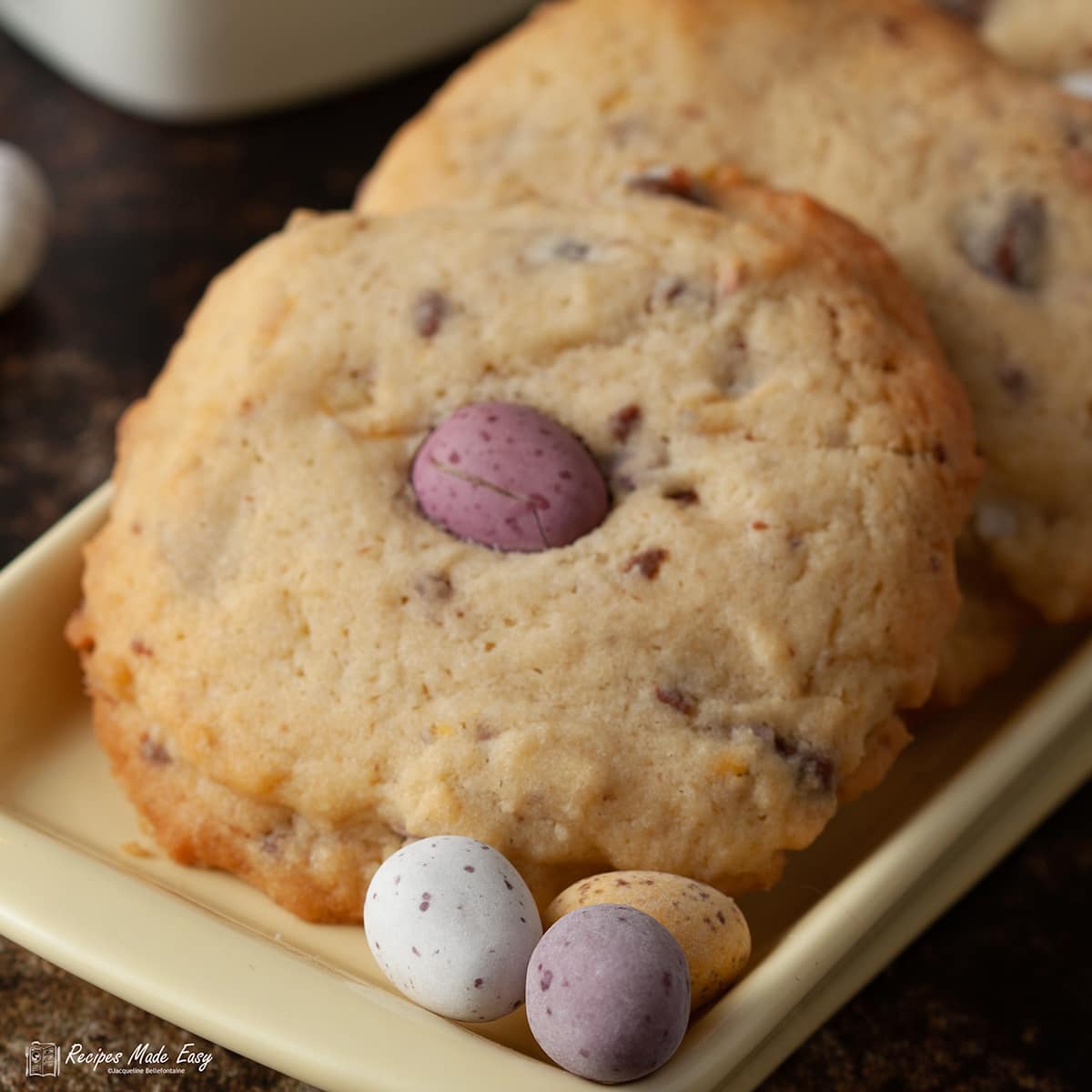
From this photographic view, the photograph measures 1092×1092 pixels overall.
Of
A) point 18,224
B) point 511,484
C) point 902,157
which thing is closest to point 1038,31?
point 902,157

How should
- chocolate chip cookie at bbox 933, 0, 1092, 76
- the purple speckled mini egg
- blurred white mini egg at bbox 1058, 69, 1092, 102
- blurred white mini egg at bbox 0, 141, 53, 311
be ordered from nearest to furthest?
the purple speckled mini egg → blurred white mini egg at bbox 1058, 69, 1092, 102 → chocolate chip cookie at bbox 933, 0, 1092, 76 → blurred white mini egg at bbox 0, 141, 53, 311

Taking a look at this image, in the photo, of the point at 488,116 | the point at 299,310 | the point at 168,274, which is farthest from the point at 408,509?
the point at 168,274

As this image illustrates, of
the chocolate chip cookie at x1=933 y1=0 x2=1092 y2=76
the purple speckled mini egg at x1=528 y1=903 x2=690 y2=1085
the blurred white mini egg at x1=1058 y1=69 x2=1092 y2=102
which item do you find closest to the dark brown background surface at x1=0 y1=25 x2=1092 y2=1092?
the purple speckled mini egg at x1=528 y1=903 x2=690 y2=1085

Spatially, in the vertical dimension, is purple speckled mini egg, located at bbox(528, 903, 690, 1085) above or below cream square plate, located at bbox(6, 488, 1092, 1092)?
above

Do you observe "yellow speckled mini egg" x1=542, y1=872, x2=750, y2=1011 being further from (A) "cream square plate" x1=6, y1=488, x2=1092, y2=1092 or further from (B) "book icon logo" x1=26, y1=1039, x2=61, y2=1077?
(B) "book icon logo" x1=26, y1=1039, x2=61, y2=1077

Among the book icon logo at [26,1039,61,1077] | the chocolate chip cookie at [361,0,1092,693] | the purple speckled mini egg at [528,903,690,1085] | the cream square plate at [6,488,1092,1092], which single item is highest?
the chocolate chip cookie at [361,0,1092,693]

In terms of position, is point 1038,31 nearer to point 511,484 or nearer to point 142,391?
point 511,484

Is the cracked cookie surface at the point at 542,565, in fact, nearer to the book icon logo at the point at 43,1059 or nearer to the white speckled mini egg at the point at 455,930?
the white speckled mini egg at the point at 455,930

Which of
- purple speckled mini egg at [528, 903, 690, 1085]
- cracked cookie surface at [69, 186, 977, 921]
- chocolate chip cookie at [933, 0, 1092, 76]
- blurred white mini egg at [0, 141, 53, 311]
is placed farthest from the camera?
blurred white mini egg at [0, 141, 53, 311]
